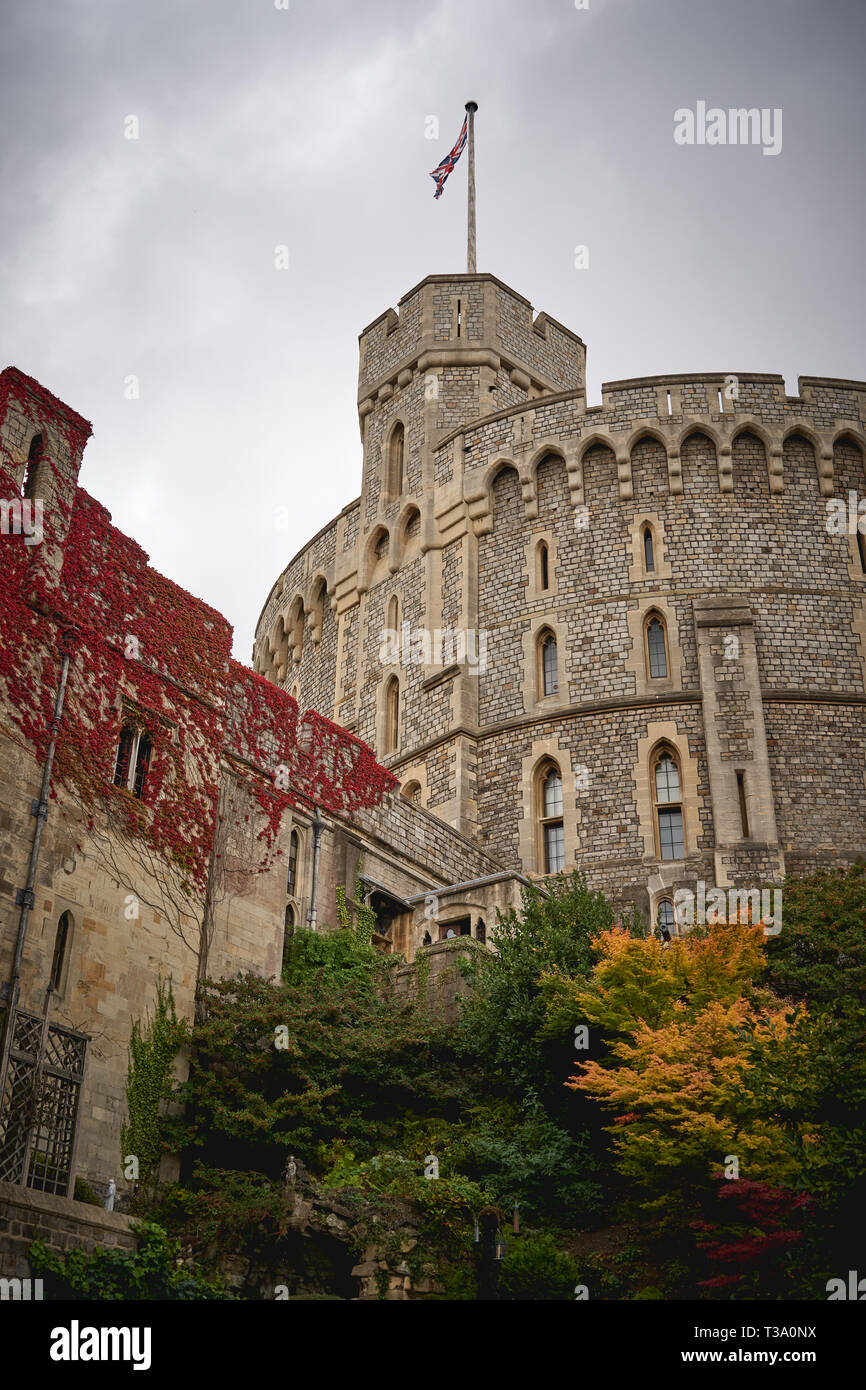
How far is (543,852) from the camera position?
105ft

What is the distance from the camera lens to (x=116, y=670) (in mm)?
20672

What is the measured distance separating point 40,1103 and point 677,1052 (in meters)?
7.97

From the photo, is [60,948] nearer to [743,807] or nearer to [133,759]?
[133,759]

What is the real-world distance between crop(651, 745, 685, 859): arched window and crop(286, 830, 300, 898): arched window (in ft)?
30.3

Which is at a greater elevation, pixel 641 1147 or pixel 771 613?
pixel 771 613

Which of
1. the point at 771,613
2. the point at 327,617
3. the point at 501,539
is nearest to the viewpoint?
the point at 771,613

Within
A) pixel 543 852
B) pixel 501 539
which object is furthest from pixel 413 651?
pixel 543 852

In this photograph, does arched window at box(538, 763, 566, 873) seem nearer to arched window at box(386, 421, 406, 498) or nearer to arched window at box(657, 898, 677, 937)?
arched window at box(657, 898, 677, 937)

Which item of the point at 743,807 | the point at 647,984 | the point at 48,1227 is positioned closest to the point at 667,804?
the point at 743,807

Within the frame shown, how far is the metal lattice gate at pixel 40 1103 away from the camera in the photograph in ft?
54.2

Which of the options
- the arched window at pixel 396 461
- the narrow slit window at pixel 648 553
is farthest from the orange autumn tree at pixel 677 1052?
the arched window at pixel 396 461

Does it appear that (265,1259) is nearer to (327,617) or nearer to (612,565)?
(612,565)
